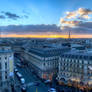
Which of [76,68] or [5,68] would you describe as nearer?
[5,68]

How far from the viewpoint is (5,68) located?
43.7 meters

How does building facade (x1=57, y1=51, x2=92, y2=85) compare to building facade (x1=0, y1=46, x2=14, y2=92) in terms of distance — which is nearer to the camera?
building facade (x1=0, y1=46, x2=14, y2=92)

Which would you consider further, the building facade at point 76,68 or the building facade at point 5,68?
the building facade at point 76,68

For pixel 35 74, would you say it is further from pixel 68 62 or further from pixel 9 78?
pixel 68 62

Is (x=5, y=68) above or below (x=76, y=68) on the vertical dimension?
above

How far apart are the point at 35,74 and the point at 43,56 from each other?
43.8ft

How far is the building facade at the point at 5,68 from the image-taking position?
42625 millimetres

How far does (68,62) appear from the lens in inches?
1921

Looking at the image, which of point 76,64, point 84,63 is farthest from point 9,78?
point 84,63

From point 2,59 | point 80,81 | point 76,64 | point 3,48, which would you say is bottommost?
point 80,81

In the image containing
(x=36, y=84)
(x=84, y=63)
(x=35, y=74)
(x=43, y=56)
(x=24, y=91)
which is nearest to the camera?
(x=24, y=91)

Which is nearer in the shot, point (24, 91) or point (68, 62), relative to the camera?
point (24, 91)

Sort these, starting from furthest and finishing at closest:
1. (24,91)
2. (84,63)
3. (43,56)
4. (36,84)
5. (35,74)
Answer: (35,74), (43,56), (36,84), (84,63), (24,91)

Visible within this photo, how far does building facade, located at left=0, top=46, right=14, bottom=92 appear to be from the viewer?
4262 centimetres
